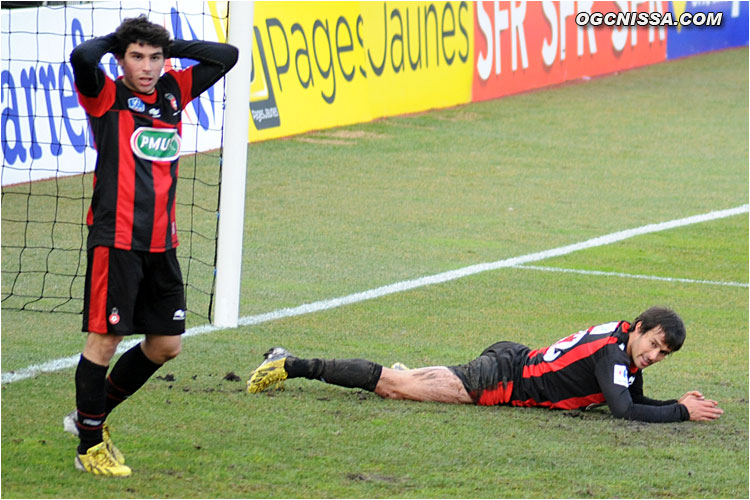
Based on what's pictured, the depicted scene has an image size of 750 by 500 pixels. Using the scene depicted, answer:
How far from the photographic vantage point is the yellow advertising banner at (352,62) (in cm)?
1467

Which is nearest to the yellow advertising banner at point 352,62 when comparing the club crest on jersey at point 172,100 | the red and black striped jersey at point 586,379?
the red and black striped jersey at point 586,379

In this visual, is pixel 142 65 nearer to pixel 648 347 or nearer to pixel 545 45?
pixel 648 347

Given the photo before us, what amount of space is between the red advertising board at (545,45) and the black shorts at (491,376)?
13.4m

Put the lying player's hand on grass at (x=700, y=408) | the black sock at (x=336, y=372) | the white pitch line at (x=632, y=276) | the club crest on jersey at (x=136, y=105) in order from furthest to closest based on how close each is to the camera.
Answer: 1. the white pitch line at (x=632, y=276)
2. the black sock at (x=336, y=372)
3. the lying player's hand on grass at (x=700, y=408)
4. the club crest on jersey at (x=136, y=105)

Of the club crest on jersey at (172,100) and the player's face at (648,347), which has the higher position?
the club crest on jersey at (172,100)

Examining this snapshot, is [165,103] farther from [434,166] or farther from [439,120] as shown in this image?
[439,120]

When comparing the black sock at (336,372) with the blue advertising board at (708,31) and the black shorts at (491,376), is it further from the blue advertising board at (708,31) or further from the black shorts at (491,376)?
the blue advertising board at (708,31)

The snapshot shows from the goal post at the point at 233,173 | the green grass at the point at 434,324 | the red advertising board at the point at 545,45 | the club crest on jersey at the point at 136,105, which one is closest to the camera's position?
the club crest on jersey at the point at 136,105

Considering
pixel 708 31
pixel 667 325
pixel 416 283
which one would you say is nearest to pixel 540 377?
pixel 667 325

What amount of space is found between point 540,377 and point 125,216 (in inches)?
92.2

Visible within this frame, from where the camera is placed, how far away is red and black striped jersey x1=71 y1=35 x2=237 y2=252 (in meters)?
4.48

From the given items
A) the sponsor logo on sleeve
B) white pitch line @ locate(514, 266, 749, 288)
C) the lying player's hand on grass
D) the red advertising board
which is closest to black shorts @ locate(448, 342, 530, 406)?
the sponsor logo on sleeve

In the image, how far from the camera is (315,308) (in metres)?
7.91

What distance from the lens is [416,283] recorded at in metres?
8.78
